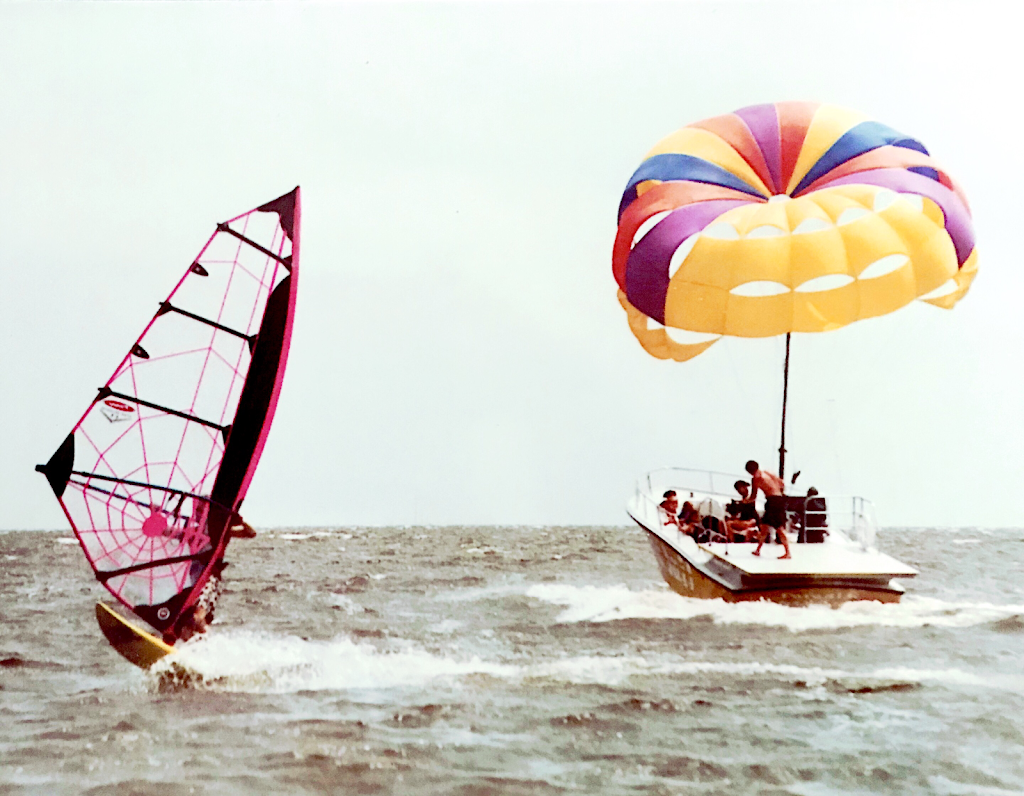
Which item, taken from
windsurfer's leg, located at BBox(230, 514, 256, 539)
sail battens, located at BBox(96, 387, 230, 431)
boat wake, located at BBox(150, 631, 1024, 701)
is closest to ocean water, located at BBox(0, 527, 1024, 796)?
boat wake, located at BBox(150, 631, 1024, 701)

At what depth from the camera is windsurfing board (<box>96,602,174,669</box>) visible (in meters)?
5.34

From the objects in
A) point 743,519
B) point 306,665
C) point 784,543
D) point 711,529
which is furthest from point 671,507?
point 306,665

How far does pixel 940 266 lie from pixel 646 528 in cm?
292

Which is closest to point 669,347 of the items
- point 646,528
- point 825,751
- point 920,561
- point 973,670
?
point 646,528

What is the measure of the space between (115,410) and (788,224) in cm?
443

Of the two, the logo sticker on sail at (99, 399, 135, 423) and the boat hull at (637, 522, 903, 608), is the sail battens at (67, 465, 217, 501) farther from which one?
the boat hull at (637, 522, 903, 608)

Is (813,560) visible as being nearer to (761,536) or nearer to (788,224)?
(761,536)

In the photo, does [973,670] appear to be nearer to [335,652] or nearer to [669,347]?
[669,347]

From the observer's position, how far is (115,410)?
5578 millimetres

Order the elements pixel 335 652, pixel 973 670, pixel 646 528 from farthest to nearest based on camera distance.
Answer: pixel 646 528 < pixel 335 652 < pixel 973 670

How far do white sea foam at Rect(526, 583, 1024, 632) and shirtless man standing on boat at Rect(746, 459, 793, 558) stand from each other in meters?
0.43

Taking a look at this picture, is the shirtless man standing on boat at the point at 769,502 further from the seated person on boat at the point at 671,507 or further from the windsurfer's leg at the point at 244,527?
the windsurfer's leg at the point at 244,527

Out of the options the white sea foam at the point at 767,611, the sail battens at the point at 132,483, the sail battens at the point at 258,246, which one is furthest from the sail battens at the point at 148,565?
the white sea foam at the point at 767,611

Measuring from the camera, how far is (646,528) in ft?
24.6
